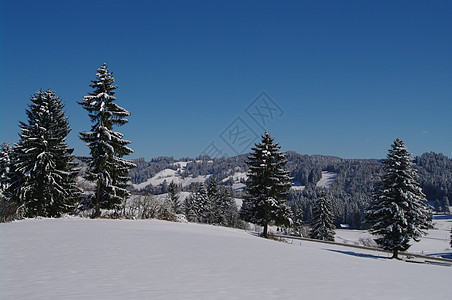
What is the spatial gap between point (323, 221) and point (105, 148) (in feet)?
134

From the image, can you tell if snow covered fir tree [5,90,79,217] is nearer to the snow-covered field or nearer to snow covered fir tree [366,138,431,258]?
the snow-covered field

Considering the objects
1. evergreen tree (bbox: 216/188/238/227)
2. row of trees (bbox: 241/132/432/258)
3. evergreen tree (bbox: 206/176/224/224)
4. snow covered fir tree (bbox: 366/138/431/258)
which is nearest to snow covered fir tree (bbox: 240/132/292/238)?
row of trees (bbox: 241/132/432/258)

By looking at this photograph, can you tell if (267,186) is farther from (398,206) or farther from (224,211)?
(224,211)

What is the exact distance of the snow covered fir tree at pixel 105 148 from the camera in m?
23.1

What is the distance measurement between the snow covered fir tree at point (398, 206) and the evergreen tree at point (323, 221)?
26.6 metres

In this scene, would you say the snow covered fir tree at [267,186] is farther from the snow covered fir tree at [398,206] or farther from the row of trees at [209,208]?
the row of trees at [209,208]

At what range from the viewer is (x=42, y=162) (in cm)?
2373

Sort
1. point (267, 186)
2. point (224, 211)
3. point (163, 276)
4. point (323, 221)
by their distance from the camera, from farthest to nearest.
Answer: point (224, 211)
point (323, 221)
point (267, 186)
point (163, 276)

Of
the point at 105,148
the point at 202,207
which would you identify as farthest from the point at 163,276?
the point at 202,207

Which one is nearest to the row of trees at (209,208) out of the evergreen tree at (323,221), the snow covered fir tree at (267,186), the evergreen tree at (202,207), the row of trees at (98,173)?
the evergreen tree at (202,207)

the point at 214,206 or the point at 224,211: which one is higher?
the point at 214,206

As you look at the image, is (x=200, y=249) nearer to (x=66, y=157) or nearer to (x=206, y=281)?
(x=206, y=281)

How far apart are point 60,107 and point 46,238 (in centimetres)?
1825

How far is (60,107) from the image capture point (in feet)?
84.8
